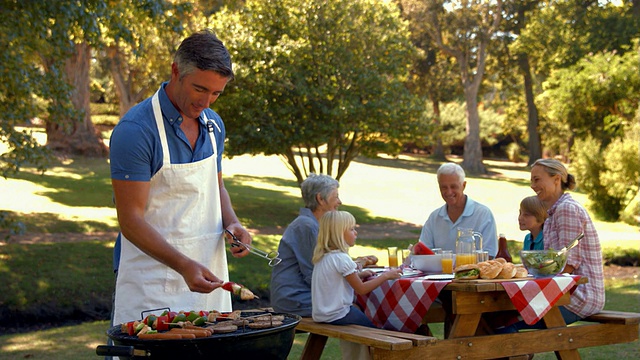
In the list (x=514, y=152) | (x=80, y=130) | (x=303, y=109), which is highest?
(x=303, y=109)

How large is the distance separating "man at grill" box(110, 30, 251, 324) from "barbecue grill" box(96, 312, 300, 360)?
0.98ft

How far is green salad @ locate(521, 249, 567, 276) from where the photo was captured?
4.93 meters

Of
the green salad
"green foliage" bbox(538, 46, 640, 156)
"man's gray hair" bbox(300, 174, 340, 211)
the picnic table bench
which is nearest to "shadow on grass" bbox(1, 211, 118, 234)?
"man's gray hair" bbox(300, 174, 340, 211)

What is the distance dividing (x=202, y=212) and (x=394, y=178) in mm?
25896

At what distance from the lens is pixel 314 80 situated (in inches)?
678

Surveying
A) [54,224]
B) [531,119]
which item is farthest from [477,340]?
[531,119]

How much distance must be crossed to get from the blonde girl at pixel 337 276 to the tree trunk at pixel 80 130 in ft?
64.9

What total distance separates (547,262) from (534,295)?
1.03 ft

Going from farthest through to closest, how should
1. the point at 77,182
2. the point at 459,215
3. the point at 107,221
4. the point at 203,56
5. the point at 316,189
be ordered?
the point at 77,182 < the point at 107,221 < the point at 459,215 < the point at 316,189 < the point at 203,56

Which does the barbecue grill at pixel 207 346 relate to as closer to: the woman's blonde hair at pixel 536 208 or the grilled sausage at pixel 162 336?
the grilled sausage at pixel 162 336

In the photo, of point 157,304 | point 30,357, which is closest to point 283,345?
point 157,304

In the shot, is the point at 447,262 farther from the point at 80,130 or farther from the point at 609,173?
the point at 80,130

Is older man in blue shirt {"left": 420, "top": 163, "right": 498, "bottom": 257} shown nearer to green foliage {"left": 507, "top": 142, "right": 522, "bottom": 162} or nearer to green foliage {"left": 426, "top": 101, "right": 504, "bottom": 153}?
green foliage {"left": 426, "top": 101, "right": 504, "bottom": 153}

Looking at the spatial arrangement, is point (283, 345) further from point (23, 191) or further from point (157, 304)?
point (23, 191)
